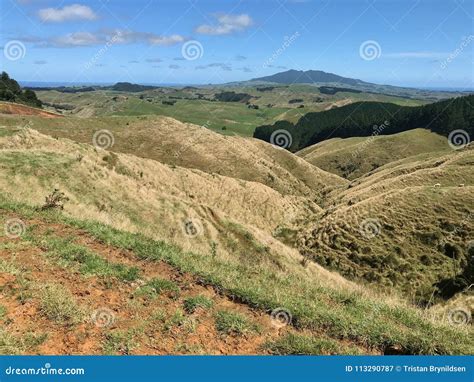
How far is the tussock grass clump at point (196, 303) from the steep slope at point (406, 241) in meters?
22.1

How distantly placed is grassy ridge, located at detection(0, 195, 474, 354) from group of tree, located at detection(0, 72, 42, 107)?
107m

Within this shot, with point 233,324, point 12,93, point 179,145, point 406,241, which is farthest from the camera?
point 12,93

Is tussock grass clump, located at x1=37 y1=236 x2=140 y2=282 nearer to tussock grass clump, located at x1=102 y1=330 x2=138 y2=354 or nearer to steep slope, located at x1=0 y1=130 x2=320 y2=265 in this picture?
tussock grass clump, located at x1=102 y1=330 x2=138 y2=354

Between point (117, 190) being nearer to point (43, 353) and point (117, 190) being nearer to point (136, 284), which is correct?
point (136, 284)

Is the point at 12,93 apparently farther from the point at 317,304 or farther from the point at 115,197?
the point at 317,304

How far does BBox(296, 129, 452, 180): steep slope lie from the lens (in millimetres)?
145875

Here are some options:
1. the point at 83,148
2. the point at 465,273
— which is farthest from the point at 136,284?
the point at 83,148

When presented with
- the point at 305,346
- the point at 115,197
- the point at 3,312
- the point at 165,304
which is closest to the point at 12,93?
the point at 115,197

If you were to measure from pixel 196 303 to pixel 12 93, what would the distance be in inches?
4574

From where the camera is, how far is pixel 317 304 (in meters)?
11.2

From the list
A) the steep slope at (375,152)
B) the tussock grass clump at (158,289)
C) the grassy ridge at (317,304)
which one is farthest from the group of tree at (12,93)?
the tussock grass clump at (158,289)

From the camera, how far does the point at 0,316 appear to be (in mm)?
8703

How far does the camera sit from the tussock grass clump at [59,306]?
8984 mm

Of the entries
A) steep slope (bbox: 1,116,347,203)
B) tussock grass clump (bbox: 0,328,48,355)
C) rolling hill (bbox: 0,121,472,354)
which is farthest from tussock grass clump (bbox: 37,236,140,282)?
steep slope (bbox: 1,116,347,203)
